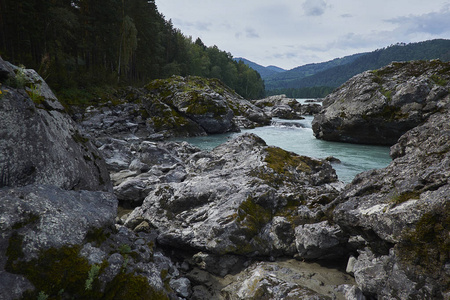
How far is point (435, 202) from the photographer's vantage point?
3.56 meters

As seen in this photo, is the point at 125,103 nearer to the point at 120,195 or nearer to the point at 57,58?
the point at 57,58

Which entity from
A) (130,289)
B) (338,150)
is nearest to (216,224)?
(130,289)

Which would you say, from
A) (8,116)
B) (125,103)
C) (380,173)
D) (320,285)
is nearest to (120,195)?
(8,116)

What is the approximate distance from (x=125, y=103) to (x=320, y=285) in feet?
93.9

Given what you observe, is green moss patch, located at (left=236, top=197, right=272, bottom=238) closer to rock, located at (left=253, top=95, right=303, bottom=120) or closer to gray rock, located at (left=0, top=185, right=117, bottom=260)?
gray rock, located at (left=0, top=185, right=117, bottom=260)

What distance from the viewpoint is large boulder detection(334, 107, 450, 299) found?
3438mm

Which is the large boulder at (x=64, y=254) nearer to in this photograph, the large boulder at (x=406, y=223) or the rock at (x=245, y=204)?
the rock at (x=245, y=204)

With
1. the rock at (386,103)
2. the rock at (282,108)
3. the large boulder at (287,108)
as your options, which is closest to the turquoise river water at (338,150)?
the rock at (386,103)

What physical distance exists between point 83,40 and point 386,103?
40.4m

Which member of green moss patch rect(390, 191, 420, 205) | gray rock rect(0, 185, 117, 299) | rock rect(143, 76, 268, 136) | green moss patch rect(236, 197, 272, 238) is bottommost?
green moss patch rect(236, 197, 272, 238)

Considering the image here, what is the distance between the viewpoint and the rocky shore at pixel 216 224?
340 cm

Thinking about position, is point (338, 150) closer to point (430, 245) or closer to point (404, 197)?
point (404, 197)

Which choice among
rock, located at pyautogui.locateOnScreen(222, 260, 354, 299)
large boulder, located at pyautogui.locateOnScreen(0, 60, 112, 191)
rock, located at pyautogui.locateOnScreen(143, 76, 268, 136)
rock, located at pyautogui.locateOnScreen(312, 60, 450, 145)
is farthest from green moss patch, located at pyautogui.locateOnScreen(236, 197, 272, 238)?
rock, located at pyautogui.locateOnScreen(143, 76, 268, 136)

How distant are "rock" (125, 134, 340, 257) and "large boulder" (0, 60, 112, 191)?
6.26 ft
